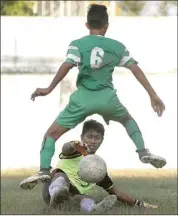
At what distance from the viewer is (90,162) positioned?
22.0 ft

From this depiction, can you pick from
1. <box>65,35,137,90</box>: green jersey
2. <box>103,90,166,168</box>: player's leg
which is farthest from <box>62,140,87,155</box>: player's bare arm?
<box>65,35,137,90</box>: green jersey

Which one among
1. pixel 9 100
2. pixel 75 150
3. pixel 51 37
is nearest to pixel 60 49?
pixel 51 37

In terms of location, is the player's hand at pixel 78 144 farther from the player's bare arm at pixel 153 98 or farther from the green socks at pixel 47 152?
the player's bare arm at pixel 153 98

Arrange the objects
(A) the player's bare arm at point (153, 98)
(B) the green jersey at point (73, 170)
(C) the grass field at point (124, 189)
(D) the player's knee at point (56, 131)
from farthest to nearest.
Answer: (B) the green jersey at point (73, 170)
(C) the grass field at point (124, 189)
(D) the player's knee at point (56, 131)
(A) the player's bare arm at point (153, 98)

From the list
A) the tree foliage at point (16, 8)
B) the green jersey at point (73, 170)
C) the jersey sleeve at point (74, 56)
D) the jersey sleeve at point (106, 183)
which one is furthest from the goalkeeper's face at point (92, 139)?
the tree foliage at point (16, 8)

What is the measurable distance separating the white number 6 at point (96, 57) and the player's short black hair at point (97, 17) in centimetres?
28

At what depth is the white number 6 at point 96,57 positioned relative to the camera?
652 centimetres

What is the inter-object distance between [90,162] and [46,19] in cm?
907

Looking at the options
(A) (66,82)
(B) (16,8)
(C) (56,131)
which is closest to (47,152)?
(C) (56,131)

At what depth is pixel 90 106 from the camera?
6.56 m

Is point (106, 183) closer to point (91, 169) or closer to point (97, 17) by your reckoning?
point (91, 169)

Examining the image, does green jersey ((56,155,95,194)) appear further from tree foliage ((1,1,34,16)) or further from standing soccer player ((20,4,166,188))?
tree foliage ((1,1,34,16))

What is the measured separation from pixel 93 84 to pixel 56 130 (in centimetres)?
52

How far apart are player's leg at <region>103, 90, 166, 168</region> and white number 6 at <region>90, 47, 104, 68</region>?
→ 12.6 inches
